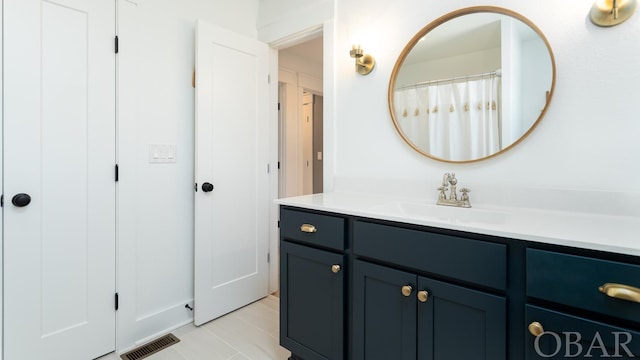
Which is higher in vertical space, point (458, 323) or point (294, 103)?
point (294, 103)

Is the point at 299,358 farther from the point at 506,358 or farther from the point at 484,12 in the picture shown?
the point at 484,12

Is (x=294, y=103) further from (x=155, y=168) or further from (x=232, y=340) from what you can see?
(x=232, y=340)

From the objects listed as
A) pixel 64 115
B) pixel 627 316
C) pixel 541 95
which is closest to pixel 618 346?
pixel 627 316

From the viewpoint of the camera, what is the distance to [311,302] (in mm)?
1469

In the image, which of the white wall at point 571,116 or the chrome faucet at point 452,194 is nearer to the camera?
the white wall at point 571,116

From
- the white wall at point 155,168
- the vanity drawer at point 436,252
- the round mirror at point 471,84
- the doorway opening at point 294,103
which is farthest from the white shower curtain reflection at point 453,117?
the doorway opening at point 294,103

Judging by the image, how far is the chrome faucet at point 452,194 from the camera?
149 centimetres

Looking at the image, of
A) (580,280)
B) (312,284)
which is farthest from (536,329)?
(312,284)

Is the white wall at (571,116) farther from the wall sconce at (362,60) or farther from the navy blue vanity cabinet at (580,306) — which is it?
the navy blue vanity cabinet at (580,306)

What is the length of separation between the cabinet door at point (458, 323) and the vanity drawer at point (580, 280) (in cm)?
13

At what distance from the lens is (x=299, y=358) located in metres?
1.58

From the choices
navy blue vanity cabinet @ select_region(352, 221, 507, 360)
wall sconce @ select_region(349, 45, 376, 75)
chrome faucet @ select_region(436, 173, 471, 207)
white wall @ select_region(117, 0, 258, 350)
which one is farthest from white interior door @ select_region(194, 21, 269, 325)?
chrome faucet @ select_region(436, 173, 471, 207)

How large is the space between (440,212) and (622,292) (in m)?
0.67

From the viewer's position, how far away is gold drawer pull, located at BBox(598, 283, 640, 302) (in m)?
0.76
